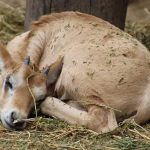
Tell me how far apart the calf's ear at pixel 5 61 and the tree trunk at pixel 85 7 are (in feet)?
5.35

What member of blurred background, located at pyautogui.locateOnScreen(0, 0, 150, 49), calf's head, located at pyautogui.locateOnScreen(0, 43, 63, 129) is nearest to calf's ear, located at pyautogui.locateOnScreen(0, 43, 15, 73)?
calf's head, located at pyautogui.locateOnScreen(0, 43, 63, 129)

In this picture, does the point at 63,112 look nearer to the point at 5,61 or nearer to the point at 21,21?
the point at 5,61

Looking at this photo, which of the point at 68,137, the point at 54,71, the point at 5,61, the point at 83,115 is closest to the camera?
the point at 68,137

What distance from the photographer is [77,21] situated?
7148mm

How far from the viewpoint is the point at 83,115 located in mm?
5957

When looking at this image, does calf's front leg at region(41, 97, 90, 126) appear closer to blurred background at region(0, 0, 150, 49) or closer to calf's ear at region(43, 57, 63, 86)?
calf's ear at region(43, 57, 63, 86)

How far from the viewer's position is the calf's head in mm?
5891

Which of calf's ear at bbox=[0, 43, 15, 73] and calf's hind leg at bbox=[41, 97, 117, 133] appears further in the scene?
calf's ear at bbox=[0, 43, 15, 73]

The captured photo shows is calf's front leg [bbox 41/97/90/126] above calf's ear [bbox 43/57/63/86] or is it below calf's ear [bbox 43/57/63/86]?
below

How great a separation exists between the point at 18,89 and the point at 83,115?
69 centimetres

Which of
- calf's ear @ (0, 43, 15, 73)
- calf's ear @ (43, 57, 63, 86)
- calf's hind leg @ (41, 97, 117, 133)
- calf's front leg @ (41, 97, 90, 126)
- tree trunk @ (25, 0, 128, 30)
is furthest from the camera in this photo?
tree trunk @ (25, 0, 128, 30)

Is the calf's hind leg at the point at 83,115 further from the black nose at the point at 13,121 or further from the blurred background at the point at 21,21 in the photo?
the blurred background at the point at 21,21

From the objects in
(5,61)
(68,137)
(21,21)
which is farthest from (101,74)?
(21,21)

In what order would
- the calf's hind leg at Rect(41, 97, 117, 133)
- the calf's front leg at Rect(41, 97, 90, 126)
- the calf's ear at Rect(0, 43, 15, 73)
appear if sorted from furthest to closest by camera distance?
the calf's ear at Rect(0, 43, 15, 73) < the calf's front leg at Rect(41, 97, 90, 126) < the calf's hind leg at Rect(41, 97, 117, 133)
